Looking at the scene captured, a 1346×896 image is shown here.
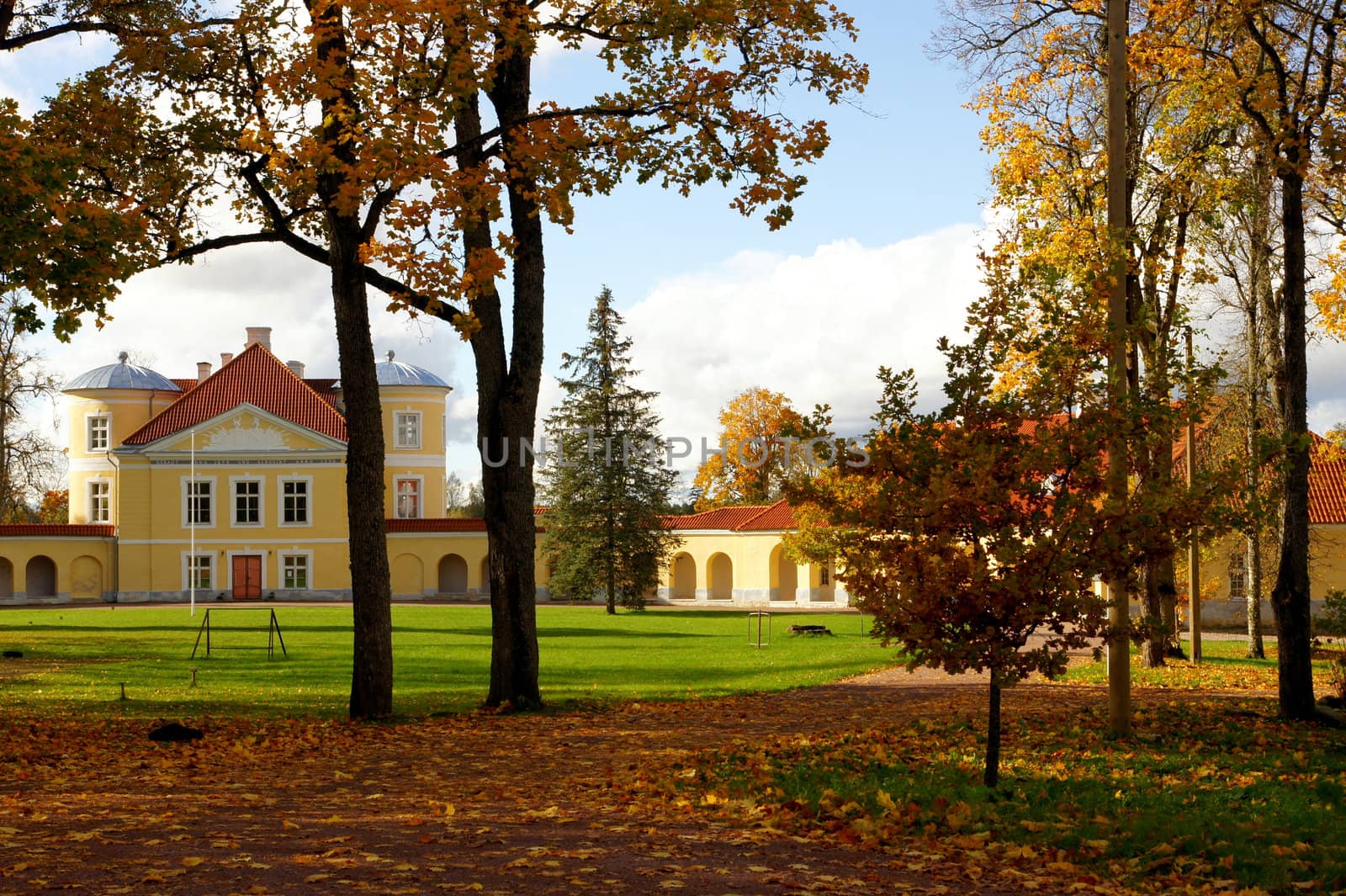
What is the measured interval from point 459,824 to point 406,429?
5852cm

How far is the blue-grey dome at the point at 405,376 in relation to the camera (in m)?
65.2

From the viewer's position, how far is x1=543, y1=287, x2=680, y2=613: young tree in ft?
166

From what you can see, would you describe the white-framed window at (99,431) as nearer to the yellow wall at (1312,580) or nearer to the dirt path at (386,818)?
the yellow wall at (1312,580)

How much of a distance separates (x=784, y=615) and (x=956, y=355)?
→ 40173 millimetres

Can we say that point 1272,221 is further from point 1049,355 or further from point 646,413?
point 646,413

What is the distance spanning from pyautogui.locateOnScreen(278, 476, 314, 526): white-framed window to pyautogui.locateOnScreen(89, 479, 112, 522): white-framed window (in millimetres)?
9774

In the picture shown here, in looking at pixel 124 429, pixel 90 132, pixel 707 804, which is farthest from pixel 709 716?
pixel 124 429

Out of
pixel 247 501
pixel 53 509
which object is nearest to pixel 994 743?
pixel 247 501

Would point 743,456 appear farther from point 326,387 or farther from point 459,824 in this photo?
point 459,824

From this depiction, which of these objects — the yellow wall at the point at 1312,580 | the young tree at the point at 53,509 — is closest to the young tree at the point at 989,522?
the yellow wall at the point at 1312,580

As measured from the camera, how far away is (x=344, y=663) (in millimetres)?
24312

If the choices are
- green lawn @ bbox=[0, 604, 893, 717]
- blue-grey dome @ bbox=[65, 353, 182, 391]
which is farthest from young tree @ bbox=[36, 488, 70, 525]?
green lawn @ bbox=[0, 604, 893, 717]

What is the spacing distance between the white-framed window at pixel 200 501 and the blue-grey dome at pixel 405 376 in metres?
9.93

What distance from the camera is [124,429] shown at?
63.3 m
